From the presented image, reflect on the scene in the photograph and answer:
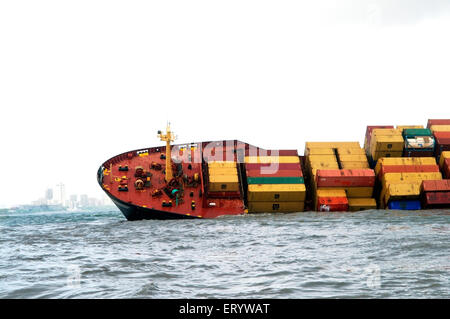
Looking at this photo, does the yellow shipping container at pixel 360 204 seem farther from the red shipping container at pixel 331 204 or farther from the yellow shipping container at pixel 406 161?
the yellow shipping container at pixel 406 161

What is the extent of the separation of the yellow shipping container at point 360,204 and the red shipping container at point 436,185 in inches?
245

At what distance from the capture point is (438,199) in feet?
163

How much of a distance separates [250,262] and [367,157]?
49465 millimetres

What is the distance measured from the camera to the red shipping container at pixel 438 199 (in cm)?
4941

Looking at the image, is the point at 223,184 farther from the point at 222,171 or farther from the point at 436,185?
the point at 436,185

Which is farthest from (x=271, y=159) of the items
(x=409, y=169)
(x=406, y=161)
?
(x=409, y=169)

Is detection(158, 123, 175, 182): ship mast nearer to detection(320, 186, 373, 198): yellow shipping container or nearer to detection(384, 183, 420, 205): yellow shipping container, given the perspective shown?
detection(320, 186, 373, 198): yellow shipping container

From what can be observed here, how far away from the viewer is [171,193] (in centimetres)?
5059

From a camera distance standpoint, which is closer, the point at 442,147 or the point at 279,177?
the point at 279,177

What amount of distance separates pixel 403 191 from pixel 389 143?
8973mm

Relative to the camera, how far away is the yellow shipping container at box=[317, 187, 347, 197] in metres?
52.8
